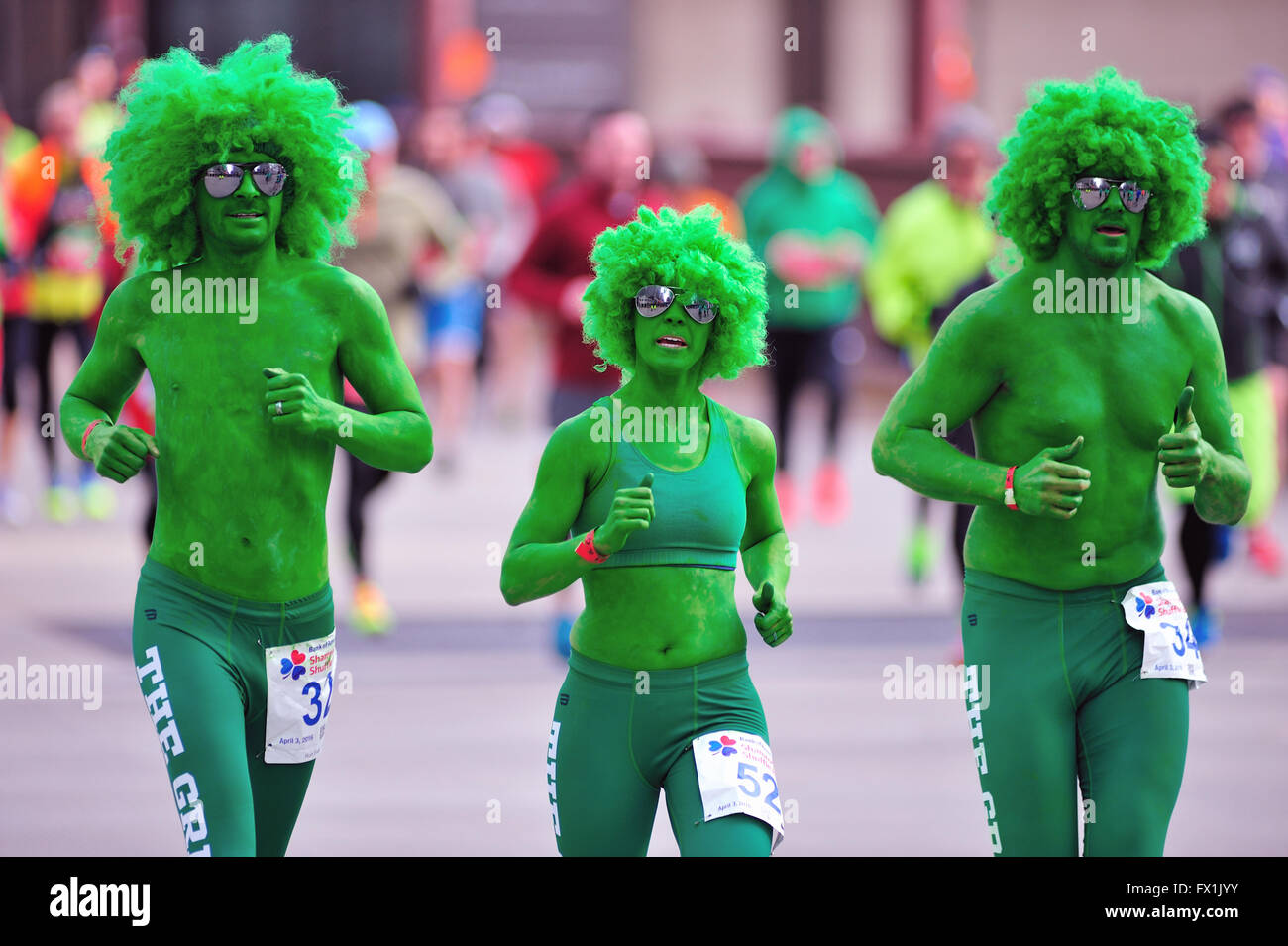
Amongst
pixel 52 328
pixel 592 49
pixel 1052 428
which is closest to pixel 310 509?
pixel 1052 428

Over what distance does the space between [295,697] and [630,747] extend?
727 mm

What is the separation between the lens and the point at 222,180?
4703mm

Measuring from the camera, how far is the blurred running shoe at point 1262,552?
37.6ft

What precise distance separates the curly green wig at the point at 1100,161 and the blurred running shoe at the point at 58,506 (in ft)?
29.9

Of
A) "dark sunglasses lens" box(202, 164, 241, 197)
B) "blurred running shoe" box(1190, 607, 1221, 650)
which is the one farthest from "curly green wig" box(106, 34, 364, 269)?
"blurred running shoe" box(1190, 607, 1221, 650)

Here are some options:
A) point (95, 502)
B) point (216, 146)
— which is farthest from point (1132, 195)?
point (95, 502)

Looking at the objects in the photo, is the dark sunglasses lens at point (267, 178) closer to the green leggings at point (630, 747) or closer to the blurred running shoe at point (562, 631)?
the green leggings at point (630, 747)

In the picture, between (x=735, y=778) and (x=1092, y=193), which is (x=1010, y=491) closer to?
(x=1092, y=193)

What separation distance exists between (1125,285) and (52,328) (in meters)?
9.07

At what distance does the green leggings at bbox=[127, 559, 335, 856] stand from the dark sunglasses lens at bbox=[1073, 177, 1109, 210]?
5.71 ft

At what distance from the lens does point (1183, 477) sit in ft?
14.7

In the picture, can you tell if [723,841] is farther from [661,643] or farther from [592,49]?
[592,49]
